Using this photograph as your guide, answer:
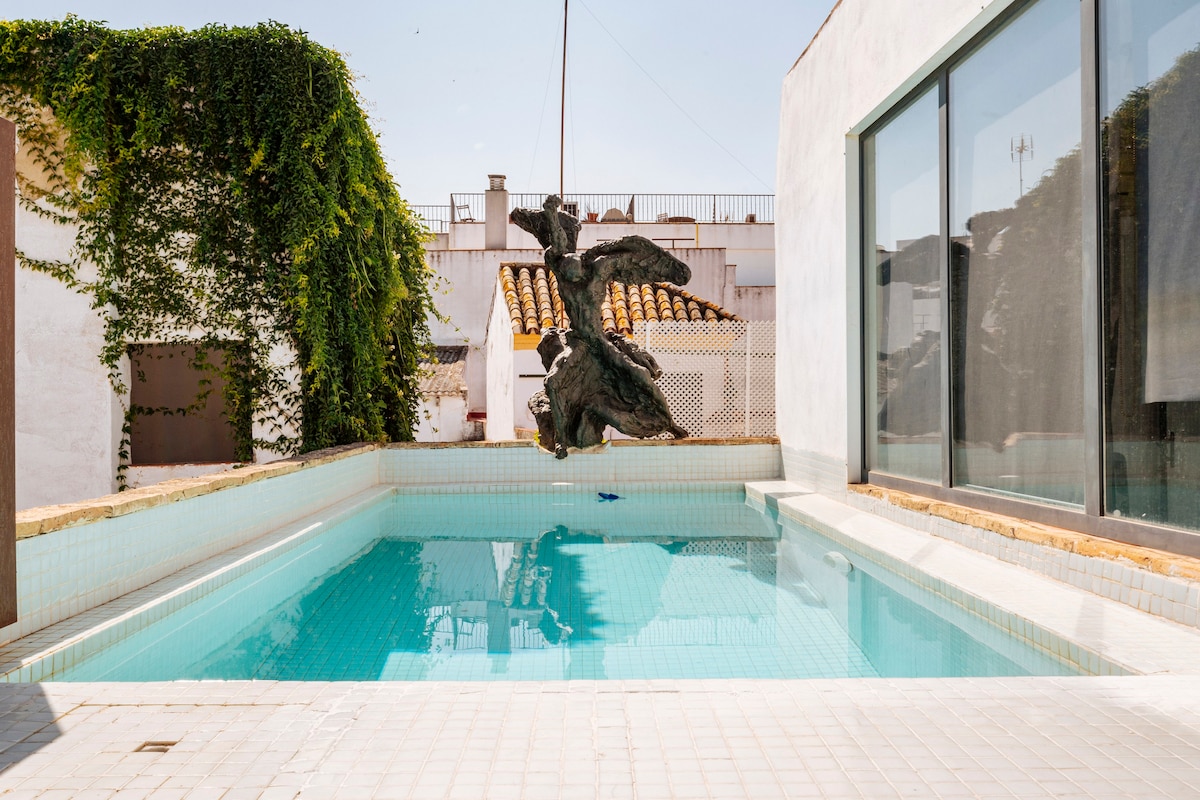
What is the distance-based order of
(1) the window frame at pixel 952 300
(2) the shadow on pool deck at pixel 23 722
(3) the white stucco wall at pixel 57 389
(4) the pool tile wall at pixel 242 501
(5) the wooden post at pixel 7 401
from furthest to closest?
(3) the white stucco wall at pixel 57 389, (1) the window frame at pixel 952 300, (4) the pool tile wall at pixel 242 501, (5) the wooden post at pixel 7 401, (2) the shadow on pool deck at pixel 23 722

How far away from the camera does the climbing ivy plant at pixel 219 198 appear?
7.54 metres

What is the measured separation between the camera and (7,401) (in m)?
2.49

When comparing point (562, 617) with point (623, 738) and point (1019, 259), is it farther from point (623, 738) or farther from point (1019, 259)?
point (1019, 259)

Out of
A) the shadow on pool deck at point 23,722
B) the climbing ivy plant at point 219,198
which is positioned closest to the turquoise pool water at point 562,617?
the shadow on pool deck at point 23,722

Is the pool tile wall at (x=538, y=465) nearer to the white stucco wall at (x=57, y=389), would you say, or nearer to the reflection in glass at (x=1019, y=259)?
the white stucco wall at (x=57, y=389)

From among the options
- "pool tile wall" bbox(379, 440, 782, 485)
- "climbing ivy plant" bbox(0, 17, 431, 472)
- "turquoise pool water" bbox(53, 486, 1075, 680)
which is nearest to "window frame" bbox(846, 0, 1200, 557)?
"turquoise pool water" bbox(53, 486, 1075, 680)

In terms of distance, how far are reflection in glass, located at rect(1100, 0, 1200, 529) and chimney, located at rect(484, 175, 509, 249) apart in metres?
17.1

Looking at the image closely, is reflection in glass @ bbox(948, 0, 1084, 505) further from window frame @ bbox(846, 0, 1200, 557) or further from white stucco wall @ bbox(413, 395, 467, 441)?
white stucco wall @ bbox(413, 395, 467, 441)

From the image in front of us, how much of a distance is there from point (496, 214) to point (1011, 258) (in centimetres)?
1700

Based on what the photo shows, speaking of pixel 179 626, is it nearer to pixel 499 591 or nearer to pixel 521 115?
pixel 499 591

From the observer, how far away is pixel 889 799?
152cm

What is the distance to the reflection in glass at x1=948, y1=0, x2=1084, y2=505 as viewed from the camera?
352 centimetres

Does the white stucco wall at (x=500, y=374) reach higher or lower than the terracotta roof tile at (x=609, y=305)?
lower

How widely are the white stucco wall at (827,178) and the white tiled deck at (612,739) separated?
3727mm
